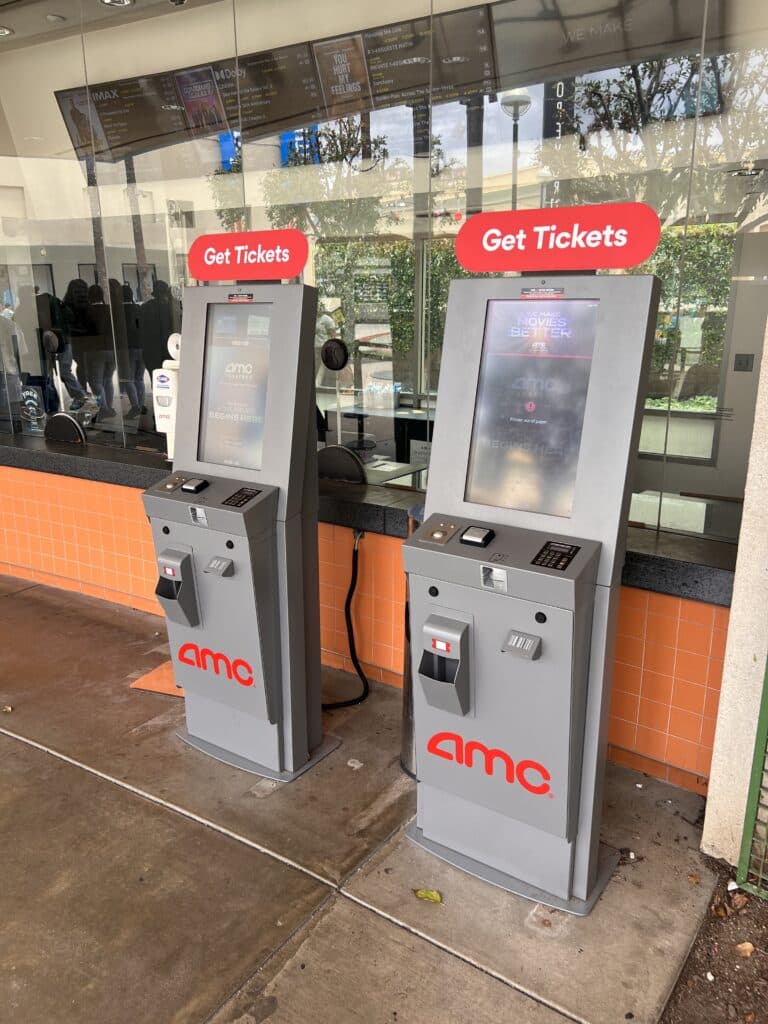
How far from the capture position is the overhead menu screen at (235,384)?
2863 mm

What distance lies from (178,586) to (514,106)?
130 inches

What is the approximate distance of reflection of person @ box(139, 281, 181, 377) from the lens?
213 inches

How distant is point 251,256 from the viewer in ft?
9.40

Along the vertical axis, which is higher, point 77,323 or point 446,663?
point 77,323

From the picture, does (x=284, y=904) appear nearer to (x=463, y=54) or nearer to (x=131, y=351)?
(x=131, y=351)

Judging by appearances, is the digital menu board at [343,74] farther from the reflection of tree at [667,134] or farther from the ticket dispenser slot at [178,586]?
the ticket dispenser slot at [178,586]

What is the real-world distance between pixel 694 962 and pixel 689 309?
284 cm

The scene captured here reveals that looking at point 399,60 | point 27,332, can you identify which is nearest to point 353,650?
point 399,60

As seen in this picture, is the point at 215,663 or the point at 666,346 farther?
the point at 666,346

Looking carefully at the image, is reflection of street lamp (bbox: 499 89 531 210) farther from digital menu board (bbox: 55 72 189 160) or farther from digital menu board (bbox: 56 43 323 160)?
digital menu board (bbox: 55 72 189 160)

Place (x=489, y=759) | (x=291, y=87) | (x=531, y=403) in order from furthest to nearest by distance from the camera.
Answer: (x=291, y=87) < (x=489, y=759) < (x=531, y=403)

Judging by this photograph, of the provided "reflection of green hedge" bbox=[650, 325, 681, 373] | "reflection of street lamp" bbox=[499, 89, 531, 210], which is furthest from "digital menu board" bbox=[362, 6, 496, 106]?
"reflection of green hedge" bbox=[650, 325, 681, 373]

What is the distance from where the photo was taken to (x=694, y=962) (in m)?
2.24

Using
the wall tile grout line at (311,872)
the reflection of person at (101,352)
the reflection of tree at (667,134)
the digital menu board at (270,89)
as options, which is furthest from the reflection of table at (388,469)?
the digital menu board at (270,89)
